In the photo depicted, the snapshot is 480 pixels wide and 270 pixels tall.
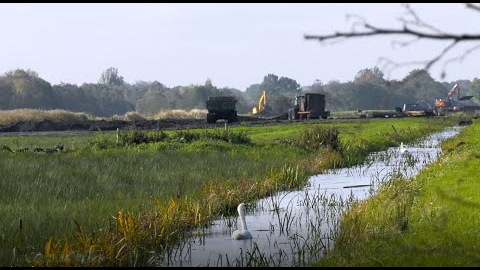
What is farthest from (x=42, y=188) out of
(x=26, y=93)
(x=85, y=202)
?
(x=26, y=93)

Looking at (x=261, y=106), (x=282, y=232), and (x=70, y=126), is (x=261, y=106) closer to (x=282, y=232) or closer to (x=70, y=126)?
(x=70, y=126)

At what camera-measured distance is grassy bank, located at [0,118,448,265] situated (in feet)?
38.1

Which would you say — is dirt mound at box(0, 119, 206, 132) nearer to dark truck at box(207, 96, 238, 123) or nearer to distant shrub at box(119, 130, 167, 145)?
dark truck at box(207, 96, 238, 123)

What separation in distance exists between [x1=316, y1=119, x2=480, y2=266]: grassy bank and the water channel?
2.01 ft

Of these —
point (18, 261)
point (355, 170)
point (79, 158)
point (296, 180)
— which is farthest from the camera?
point (355, 170)

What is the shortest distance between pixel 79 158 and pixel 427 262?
1902 cm

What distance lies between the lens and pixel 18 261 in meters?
10.5

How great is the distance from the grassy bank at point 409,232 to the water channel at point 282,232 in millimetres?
614

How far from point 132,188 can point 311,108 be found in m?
57.8

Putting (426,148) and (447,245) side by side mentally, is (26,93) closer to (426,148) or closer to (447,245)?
(426,148)

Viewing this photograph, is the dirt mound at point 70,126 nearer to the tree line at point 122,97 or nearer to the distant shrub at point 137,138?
the distant shrub at point 137,138

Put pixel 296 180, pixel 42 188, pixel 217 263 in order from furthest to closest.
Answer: pixel 296 180
pixel 42 188
pixel 217 263

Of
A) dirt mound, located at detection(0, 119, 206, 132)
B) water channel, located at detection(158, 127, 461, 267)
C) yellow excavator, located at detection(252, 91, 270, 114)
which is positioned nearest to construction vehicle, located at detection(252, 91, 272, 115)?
yellow excavator, located at detection(252, 91, 270, 114)

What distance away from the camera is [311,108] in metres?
76.1
